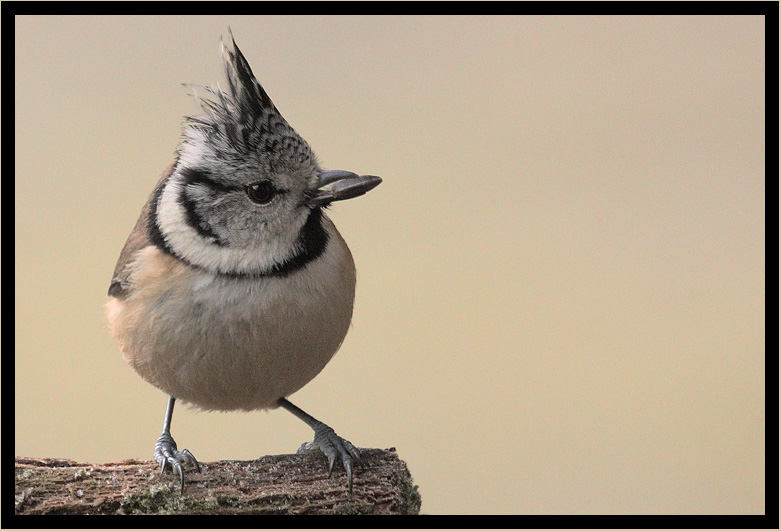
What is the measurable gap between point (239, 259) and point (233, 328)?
29cm

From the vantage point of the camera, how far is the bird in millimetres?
3682

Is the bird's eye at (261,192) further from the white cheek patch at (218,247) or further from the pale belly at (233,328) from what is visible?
the pale belly at (233,328)

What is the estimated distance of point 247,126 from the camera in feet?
12.0

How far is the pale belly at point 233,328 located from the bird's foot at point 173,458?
0.24 metres

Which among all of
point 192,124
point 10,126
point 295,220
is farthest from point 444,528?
point 10,126

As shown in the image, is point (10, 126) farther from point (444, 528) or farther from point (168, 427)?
point (444, 528)

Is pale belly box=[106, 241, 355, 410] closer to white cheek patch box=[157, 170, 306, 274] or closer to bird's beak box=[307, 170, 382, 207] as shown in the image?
white cheek patch box=[157, 170, 306, 274]

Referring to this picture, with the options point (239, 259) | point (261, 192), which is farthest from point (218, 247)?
point (261, 192)

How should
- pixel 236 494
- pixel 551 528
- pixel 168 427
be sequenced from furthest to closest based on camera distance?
pixel 168 427
pixel 236 494
pixel 551 528

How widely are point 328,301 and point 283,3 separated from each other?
1310 mm

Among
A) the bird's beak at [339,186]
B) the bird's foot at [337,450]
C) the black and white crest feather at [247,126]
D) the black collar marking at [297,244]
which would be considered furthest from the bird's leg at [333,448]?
the black and white crest feather at [247,126]

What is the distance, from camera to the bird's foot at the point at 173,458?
12.7 feet

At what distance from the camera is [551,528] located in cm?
350

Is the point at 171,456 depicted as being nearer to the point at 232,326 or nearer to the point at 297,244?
the point at 232,326
